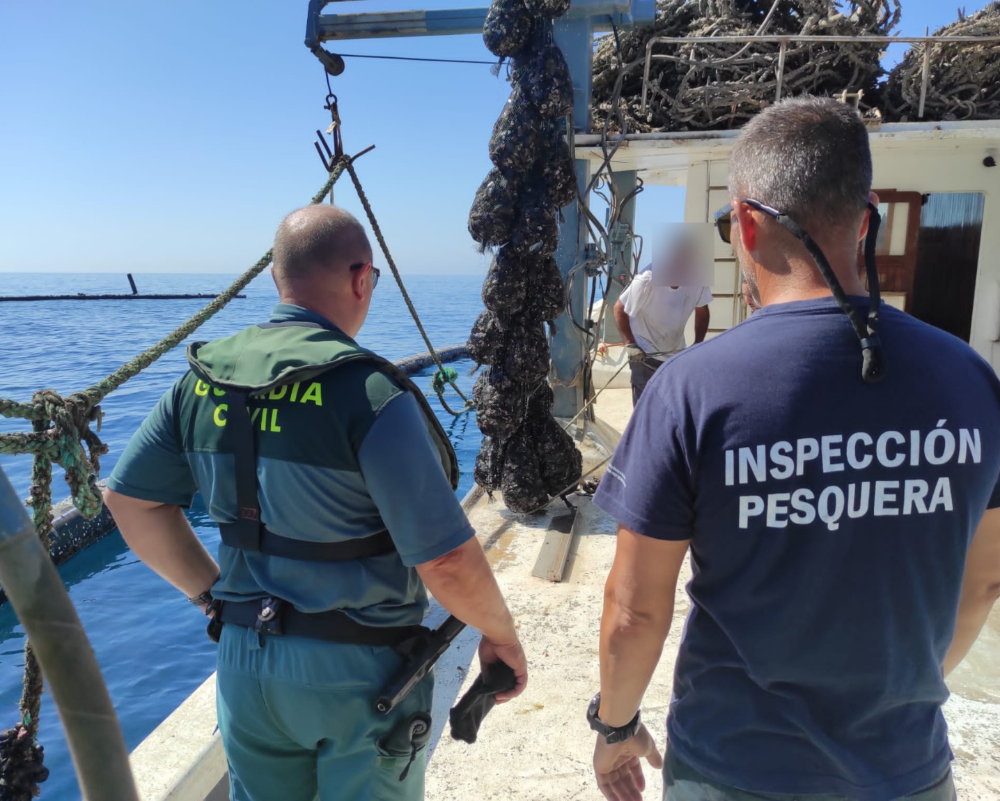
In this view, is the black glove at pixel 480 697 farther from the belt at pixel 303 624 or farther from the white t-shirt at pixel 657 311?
the white t-shirt at pixel 657 311

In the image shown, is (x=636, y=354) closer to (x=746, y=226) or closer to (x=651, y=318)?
(x=651, y=318)

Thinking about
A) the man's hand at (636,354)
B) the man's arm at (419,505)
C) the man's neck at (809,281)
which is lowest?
the man's hand at (636,354)

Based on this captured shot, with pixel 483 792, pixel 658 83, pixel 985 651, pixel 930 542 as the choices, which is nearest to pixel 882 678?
pixel 930 542

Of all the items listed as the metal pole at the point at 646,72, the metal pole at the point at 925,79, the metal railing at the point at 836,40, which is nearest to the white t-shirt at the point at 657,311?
the metal railing at the point at 836,40

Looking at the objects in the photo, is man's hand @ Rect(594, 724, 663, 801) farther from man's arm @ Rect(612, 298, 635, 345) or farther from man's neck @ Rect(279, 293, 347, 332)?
man's arm @ Rect(612, 298, 635, 345)

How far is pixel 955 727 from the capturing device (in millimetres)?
2641

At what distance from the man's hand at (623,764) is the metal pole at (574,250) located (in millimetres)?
3823

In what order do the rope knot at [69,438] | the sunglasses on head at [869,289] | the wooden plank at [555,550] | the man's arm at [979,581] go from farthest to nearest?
the wooden plank at [555,550]
the rope knot at [69,438]
the man's arm at [979,581]
the sunglasses on head at [869,289]

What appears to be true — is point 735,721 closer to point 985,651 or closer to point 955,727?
point 955,727

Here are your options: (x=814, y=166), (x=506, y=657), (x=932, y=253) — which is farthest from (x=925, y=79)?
(x=506, y=657)

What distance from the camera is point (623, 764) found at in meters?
1.65

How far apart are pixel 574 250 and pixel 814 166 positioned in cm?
447

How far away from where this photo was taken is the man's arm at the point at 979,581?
1.45m

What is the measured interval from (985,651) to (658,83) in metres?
6.12
